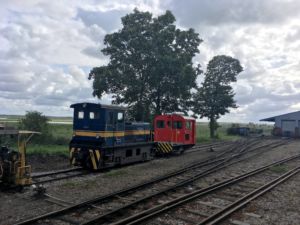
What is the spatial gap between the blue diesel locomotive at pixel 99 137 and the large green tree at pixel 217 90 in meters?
26.4

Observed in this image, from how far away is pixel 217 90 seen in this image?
44.8m

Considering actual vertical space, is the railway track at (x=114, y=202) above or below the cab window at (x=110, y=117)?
below

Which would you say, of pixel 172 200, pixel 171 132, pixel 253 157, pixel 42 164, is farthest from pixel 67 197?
pixel 253 157

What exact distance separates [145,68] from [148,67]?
335mm

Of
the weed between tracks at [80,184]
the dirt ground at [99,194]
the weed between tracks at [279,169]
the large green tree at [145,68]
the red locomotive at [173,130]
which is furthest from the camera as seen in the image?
the large green tree at [145,68]

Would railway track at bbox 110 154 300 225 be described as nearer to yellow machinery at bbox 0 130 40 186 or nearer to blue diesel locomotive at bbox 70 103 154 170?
yellow machinery at bbox 0 130 40 186

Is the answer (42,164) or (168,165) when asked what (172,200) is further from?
(42,164)

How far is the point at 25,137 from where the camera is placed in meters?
11.5

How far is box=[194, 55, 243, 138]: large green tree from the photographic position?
44.2 meters

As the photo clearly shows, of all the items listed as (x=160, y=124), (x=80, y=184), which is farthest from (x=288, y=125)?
(x=80, y=184)

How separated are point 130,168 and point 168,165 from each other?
2.41m

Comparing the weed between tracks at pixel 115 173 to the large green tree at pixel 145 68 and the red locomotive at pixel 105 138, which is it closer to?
the red locomotive at pixel 105 138

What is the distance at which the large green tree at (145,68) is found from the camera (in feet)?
99.2

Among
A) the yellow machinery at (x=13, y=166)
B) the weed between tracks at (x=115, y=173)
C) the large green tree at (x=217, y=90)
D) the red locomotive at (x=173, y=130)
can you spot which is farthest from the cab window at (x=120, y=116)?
the large green tree at (x=217, y=90)
